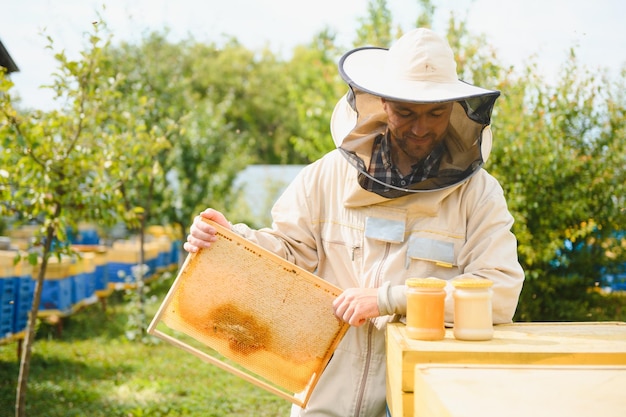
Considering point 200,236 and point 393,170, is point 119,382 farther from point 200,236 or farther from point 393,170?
point 393,170

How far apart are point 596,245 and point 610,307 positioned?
0.54 m

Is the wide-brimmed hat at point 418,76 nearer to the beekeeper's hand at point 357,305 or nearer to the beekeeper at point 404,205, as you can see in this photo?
the beekeeper at point 404,205

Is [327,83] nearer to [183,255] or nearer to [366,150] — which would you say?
[183,255]

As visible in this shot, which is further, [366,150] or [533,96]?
[533,96]

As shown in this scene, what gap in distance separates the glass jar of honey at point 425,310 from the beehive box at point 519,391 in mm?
217

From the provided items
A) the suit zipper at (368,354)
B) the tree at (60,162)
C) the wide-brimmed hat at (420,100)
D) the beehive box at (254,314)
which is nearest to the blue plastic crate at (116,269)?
the tree at (60,162)

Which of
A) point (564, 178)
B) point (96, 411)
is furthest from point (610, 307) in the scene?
point (96, 411)

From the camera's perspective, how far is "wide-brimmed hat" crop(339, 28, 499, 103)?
2152 mm

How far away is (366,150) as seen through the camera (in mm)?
2396

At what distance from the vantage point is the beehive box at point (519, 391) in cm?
121

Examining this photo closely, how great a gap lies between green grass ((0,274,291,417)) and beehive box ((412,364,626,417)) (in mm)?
4213

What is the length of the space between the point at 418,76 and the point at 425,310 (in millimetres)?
798

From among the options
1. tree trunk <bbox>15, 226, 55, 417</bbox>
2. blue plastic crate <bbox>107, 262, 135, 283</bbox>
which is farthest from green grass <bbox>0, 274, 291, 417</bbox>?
blue plastic crate <bbox>107, 262, 135, 283</bbox>

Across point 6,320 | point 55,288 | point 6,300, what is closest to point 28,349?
point 6,300
